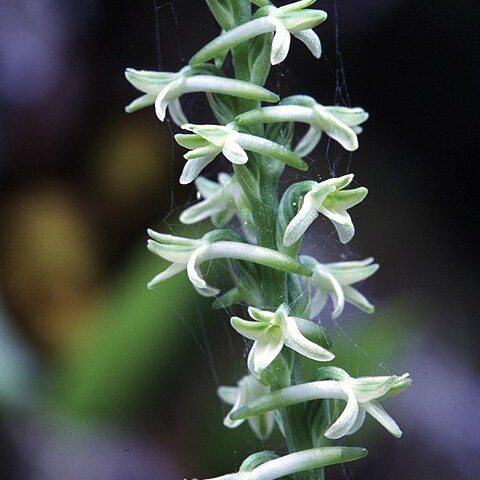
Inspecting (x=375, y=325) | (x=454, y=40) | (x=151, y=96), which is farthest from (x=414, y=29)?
(x=151, y=96)

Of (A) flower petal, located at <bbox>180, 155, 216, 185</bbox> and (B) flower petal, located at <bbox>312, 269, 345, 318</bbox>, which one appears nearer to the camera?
(A) flower petal, located at <bbox>180, 155, 216, 185</bbox>

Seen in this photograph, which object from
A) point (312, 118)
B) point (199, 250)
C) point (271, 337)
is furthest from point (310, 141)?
point (271, 337)

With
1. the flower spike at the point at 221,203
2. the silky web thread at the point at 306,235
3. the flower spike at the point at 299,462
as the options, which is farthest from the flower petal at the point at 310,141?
the silky web thread at the point at 306,235

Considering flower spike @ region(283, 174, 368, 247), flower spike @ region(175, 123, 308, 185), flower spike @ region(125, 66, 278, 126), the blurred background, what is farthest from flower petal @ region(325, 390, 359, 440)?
the blurred background

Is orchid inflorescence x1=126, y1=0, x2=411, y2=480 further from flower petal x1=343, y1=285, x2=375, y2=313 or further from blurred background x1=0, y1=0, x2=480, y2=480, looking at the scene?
blurred background x1=0, y1=0, x2=480, y2=480

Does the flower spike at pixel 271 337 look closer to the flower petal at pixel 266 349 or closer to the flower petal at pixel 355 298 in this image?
the flower petal at pixel 266 349
